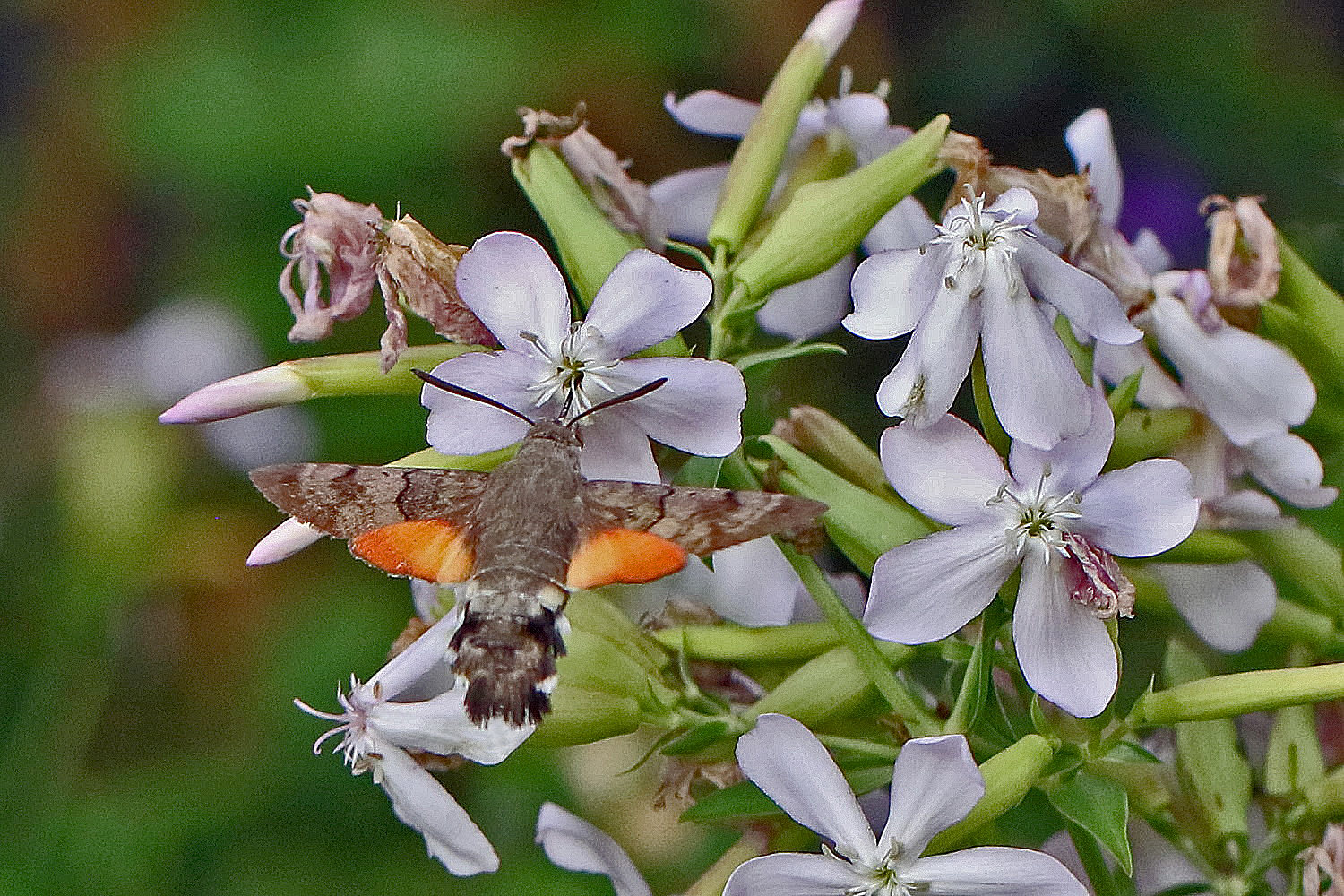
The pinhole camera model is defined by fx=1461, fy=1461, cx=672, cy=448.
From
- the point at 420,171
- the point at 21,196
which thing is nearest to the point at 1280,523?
the point at 420,171

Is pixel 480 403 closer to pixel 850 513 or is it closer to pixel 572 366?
pixel 572 366

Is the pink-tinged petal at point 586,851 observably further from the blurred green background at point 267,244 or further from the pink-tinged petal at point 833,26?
the blurred green background at point 267,244

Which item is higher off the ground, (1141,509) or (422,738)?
(1141,509)

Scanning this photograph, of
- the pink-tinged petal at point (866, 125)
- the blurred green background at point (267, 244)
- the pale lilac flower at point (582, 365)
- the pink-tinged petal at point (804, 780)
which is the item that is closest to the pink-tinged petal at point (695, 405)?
the pale lilac flower at point (582, 365)

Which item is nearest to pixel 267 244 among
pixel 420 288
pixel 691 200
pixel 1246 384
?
pixel 691 200

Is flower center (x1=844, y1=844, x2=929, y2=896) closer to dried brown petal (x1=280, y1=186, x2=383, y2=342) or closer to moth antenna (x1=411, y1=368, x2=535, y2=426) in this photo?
moth antenna (x1=411, y1=368, x2=535, y2=426)

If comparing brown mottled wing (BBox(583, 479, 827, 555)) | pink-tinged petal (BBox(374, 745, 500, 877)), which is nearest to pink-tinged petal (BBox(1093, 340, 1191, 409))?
brown mottled wing (BBox(583, 479, 827, 555))

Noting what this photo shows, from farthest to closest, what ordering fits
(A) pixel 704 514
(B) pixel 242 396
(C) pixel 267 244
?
(C) pixel 267 244, (B) pixel 242 396, (A) pixel 704 514
